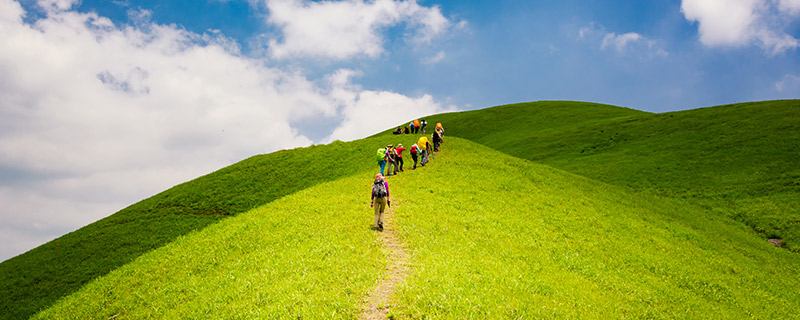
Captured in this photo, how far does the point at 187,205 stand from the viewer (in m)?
50.6

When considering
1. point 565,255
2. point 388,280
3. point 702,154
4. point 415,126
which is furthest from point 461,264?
point 702,154

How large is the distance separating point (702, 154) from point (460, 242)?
204ft

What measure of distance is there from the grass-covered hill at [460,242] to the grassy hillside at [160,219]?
0.27 metres

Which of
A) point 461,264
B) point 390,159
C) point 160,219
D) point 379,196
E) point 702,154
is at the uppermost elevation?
point 390,159

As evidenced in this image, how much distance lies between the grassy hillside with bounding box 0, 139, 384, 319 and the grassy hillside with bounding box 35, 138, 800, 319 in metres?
15.9

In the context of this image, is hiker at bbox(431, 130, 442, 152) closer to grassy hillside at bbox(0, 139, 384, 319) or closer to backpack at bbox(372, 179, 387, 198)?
grassy hillside at bbox(0, 139, 384, 319)

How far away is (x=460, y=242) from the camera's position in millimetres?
20453

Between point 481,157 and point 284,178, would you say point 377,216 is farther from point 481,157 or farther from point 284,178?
point 284,178

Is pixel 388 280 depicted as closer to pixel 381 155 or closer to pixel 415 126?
pixel 381 155

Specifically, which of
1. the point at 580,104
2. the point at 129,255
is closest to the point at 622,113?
the point at 580,104

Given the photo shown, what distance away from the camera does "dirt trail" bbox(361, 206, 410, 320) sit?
12.4m

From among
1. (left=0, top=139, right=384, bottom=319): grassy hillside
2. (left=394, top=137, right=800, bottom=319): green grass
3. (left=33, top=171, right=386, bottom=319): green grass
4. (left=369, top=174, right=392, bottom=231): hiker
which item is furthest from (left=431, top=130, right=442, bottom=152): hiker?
(left=369, top=174, right=392, bottom=231): hiker

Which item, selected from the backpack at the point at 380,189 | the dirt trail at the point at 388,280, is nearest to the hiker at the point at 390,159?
the dirt trail at the point at 388,280

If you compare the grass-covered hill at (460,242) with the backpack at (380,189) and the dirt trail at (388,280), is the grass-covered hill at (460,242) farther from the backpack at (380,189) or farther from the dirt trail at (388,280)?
the backpack at (380,189)
